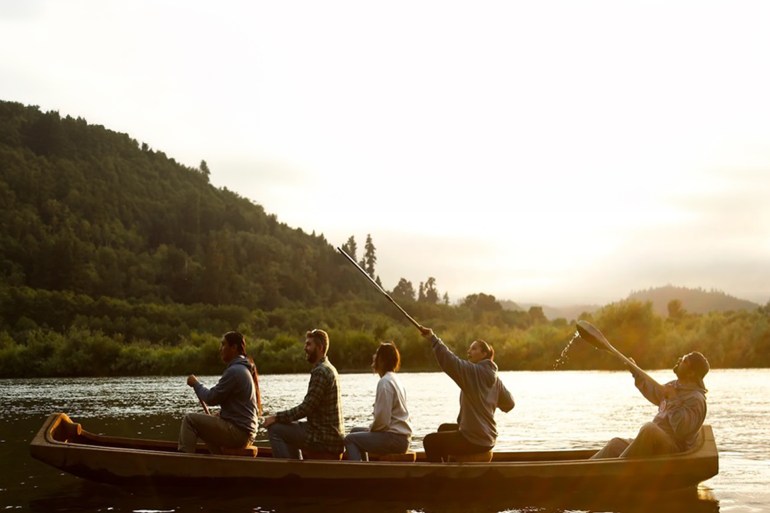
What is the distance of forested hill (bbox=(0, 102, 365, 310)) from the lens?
464 feet

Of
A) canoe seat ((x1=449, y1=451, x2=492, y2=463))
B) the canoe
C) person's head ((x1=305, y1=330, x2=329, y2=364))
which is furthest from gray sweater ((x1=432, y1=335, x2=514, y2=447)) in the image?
person's head ((x1=305, y1=330, x2=329, y2=364))

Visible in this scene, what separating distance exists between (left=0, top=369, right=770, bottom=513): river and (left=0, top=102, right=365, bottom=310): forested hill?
309 ft

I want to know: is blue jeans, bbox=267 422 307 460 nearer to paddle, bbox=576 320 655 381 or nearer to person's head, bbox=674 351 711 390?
paddle, bbox=576 320 655 381

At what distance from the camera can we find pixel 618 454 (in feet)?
45.2

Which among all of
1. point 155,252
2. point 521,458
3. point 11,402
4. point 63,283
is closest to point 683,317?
point 11,402

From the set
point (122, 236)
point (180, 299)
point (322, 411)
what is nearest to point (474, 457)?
point (322, 411)

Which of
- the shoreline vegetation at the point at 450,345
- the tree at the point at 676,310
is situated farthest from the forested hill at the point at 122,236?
the tree at the point at 676,310

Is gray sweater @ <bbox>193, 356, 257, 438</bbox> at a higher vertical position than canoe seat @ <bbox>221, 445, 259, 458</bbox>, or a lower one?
higher

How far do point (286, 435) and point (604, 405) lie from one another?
24.3m

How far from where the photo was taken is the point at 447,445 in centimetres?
1327

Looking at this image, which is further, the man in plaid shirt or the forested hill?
the forested hill

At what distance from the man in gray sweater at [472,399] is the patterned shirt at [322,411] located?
52.7 inches

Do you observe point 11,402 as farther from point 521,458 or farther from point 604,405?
point 521,458

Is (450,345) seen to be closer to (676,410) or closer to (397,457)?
(397,457)
